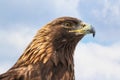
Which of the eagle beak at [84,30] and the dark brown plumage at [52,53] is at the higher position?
the eagle beak at [84,30]

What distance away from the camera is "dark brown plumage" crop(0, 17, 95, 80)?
8.76 metres

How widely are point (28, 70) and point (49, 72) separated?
42cm

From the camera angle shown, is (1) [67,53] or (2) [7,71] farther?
(1) [67,53]

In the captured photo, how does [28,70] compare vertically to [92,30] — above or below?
below

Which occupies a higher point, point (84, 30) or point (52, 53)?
point (84, 30)

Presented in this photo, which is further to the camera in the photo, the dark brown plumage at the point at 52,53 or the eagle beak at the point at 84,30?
the eagle beak at the point at 84,30

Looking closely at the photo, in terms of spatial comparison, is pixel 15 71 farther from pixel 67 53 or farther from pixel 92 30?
pixel 92 30

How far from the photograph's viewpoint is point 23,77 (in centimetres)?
867

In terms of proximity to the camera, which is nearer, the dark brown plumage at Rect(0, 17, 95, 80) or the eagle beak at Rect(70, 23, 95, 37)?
the dark brown plumage at Rect(0, 17, 95, 80)

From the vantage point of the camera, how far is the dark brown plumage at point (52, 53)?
876 cm

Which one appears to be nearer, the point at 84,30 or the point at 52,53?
the point at 52,53

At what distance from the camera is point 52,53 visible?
30.0 ft

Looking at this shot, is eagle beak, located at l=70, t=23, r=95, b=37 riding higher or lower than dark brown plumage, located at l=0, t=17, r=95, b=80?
higher

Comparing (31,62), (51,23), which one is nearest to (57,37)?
(51,23)
